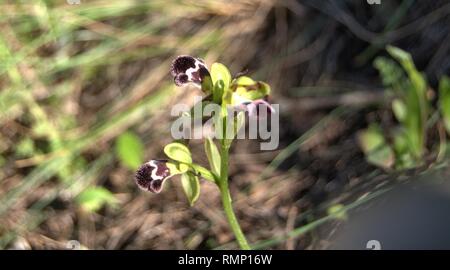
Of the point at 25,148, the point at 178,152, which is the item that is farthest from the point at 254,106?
the point at 25,148

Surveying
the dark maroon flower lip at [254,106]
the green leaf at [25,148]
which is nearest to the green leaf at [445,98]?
the dark maroon flower lip at [254,106]

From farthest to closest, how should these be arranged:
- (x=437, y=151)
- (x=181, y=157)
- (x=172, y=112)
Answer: (x=172, y=112) < (x=437, y=151) < (x=181, y=157)

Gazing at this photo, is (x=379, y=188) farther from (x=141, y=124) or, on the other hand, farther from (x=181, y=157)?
(x=141, y=124)

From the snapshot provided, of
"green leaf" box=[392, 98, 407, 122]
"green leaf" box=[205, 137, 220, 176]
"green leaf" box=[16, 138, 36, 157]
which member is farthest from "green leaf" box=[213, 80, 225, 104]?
"green leaf" box=[16, 138, 36, 157]

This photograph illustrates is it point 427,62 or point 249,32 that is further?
point 249,32

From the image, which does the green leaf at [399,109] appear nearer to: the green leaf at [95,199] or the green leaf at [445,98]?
the green leaf at [445,98]

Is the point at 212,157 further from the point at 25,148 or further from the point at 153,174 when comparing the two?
the point at 25,148

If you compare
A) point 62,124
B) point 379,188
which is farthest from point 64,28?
point 379,188
